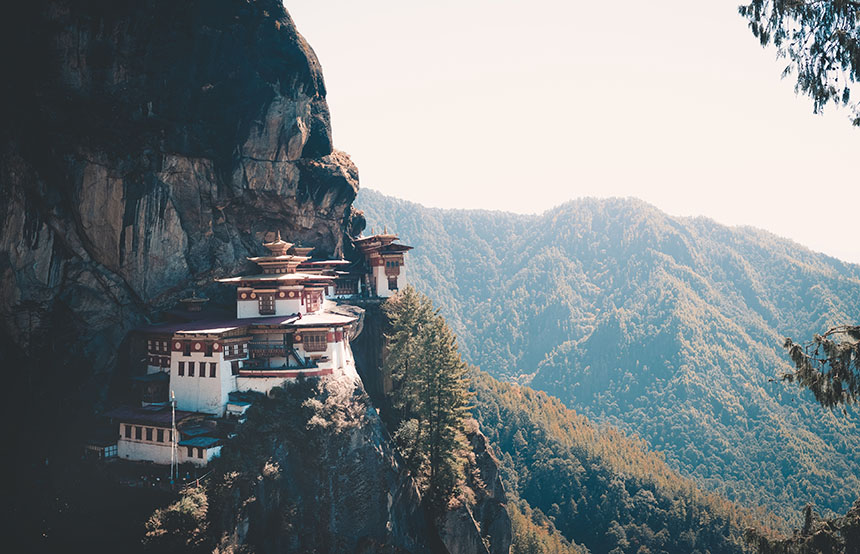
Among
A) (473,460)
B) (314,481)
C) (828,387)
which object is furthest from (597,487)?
(828,387)

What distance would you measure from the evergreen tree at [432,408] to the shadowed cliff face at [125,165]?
17.3 metres

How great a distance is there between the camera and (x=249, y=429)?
36.1 m

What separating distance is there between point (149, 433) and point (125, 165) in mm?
19797

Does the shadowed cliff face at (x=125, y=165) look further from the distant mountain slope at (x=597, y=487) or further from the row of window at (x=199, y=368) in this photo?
the distant mountain slope at (x=597, y=487)

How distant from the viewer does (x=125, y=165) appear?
43.0 metres

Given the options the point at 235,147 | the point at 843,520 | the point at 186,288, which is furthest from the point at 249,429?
the point at 843,520

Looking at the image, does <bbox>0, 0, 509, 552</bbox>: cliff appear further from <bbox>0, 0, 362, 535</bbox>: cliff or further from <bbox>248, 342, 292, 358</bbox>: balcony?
<bbox>248, 342, 292, 358</bbox>: balcony

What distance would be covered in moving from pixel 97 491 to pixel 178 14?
3451 centimetres

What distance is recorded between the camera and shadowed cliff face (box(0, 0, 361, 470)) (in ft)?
127

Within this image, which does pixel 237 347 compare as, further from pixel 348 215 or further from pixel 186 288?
pixel 348 215

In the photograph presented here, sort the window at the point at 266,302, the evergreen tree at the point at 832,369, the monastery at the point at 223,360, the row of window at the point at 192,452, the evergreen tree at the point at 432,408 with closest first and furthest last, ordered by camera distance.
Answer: the evergreen tree at the point at 832,369 < the row of window at the point at 192,452 < the monastery at the point at 223,360 < the window at the point at 266,302 < the evergreen tree at the point at 432,408

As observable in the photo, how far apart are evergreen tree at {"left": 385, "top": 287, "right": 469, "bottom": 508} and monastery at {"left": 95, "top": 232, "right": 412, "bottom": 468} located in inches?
219

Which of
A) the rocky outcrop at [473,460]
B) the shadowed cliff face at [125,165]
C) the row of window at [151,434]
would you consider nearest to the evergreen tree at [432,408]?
the rocky outcrop at [473,460]

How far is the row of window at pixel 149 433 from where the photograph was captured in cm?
3459
